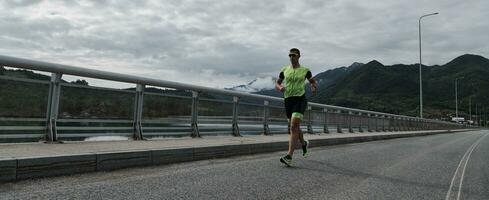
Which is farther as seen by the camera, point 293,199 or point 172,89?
point 172,89

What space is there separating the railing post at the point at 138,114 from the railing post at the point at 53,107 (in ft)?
6.52

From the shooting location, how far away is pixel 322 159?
914cm

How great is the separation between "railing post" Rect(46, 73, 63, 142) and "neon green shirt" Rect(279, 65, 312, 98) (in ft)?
11.8

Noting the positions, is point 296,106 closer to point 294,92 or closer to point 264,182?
point 294,92

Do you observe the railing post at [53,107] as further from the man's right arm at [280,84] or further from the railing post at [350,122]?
the railing post at [350,122]

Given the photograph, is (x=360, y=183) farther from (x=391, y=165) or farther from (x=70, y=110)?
(x=70, y=110)

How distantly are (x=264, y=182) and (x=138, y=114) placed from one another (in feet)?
13.6

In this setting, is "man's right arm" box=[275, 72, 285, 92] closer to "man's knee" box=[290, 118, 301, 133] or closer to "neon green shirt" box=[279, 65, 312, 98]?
"neon green shirt" box=[279, 65, 312, 98]

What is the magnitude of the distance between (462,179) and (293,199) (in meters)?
3.48

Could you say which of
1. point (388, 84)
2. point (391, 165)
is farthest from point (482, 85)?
point (391, 165)

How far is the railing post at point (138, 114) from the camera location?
9.31 m

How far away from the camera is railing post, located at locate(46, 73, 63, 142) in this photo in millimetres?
7355

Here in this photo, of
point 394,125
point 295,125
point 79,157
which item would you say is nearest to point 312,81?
point 295,125

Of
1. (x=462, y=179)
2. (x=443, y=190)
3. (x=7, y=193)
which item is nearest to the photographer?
(x=7, y=193)
